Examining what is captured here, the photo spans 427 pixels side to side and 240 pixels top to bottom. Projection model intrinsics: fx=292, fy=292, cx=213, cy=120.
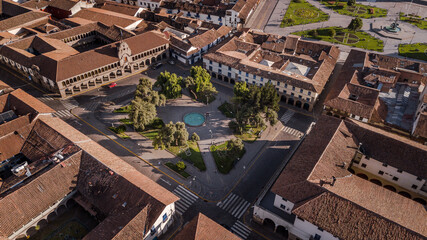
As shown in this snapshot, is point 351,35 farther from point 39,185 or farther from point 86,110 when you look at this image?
point 39,185

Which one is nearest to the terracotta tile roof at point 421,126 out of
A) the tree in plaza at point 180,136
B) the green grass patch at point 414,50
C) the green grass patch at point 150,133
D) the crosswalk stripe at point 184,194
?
the crosswalk stripe at point 184,194

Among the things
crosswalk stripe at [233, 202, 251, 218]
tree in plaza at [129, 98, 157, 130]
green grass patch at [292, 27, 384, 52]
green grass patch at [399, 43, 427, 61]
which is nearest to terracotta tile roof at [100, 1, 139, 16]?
tree in plaza at [129, 98, 157, 130]

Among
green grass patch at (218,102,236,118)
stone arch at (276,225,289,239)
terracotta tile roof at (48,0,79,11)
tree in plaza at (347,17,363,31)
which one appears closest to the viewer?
stone arch at (276,225,289,239)

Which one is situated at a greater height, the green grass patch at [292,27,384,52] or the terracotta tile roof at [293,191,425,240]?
the terracotta tile roof at [293,191,425,240]

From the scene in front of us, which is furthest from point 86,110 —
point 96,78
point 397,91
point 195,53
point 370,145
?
point 397,91

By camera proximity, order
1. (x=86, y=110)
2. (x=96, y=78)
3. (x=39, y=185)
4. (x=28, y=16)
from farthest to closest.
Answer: (x=28, y=16), (x=96, y=78), (x=86, y=110), (x=39, y=185)

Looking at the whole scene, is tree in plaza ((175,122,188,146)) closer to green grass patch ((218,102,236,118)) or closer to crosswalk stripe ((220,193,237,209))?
crosswalk stripe ((220,193,237,209))
